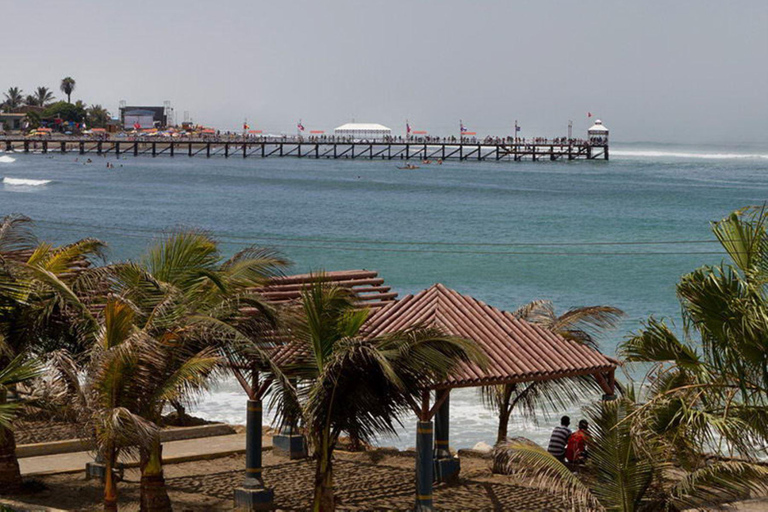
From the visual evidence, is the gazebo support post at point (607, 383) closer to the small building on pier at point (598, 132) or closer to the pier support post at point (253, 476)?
the pier support post at point (253, 476)

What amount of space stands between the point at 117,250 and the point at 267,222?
1998 centimetres

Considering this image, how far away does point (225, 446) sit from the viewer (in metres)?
16.9

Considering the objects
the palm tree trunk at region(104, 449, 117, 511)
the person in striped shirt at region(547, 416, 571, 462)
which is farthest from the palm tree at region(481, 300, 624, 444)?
the palm tree trunk at region(104, 449, 117, 511)

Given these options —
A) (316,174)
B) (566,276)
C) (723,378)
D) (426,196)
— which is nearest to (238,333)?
(723,378)

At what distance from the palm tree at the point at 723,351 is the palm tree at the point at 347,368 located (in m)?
2.83

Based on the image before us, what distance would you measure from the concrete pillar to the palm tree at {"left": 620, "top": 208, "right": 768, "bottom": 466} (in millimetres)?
3765

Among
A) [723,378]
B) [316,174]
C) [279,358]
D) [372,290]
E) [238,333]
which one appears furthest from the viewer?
[316,174]

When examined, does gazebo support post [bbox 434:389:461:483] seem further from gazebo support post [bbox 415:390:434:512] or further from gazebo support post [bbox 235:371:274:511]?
gazebo support post [bbox 235:371:274:511]

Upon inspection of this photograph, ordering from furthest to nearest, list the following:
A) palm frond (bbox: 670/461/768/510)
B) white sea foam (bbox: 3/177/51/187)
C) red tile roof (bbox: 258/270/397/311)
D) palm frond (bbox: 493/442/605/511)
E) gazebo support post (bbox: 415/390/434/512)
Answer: white sea foam (bbox: 3/177/51/187) < red tile roof (bbox: 258/270/397/311) < gazebo support post (bbox: 415/390/434/512) < palm frond (bbox: 493/442/605/511) < palm frond (bbox: 670/461/768/510)

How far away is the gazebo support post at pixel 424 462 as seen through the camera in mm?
12421

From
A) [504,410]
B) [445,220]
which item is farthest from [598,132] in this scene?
[504,410]

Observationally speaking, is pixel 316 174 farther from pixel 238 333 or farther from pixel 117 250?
pixel 238 333

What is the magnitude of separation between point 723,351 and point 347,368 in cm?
409

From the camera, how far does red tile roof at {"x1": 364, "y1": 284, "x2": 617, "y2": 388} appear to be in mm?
12930
